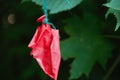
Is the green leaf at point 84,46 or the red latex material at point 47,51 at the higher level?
the red latex material at point 47,51

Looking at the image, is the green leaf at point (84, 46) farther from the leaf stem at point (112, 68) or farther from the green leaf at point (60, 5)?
the green leaf at point (60, 5)

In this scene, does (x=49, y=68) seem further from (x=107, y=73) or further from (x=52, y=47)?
(x=107, y=73)

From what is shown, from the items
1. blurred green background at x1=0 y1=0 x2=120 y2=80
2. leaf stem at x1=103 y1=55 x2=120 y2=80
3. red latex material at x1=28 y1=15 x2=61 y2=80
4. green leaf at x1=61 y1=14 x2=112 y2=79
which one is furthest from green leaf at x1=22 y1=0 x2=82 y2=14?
leaf stem at x1=103 y1=55 x2=120 y2=80

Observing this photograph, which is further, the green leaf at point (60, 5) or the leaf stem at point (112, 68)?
the leaf stem at point (112, 68)

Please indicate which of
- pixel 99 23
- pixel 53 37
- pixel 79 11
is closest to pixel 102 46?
pixel 99 23

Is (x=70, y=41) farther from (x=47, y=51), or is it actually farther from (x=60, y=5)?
(x=47, y=51)

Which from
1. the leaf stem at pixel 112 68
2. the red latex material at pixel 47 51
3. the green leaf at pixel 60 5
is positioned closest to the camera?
the red latex material at pixel 47 51

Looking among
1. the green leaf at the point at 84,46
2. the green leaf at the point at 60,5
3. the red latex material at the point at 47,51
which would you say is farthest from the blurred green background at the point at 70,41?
the red latex material at the point at 47,51

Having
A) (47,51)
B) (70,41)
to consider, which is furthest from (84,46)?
(47,51)
